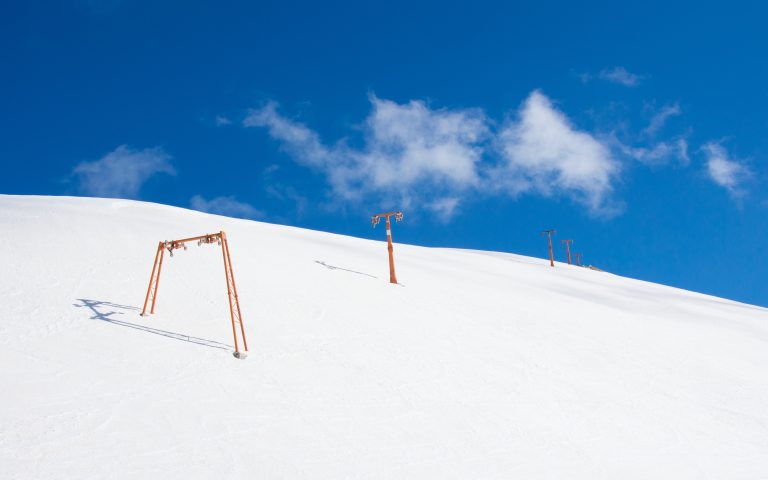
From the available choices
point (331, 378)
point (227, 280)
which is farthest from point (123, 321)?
point (331, 378)

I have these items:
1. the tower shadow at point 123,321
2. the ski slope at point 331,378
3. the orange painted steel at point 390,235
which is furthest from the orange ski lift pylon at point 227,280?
the orange painted steel at point 390,235

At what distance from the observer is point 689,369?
13891 mm

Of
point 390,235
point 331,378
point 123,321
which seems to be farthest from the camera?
point 390,235

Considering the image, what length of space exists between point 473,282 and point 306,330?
420 inches

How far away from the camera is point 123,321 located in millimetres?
11633

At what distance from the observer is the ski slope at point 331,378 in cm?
763

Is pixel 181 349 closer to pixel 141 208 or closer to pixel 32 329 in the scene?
pixel 32 329

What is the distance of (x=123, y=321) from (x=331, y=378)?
15.1 feet

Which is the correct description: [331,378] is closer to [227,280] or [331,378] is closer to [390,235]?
[227,280]

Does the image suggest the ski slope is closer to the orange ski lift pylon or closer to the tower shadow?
the tower shadow

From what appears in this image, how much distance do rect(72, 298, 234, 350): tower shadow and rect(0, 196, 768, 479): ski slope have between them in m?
0.06

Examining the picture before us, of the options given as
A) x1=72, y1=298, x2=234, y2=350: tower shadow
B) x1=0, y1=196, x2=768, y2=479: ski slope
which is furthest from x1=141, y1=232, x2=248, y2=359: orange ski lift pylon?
x1=72, y1=298, x2=234, y2=350: tower shadow

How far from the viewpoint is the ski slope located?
25.0 ft

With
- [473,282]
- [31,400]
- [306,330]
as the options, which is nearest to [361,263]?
[473,282]
